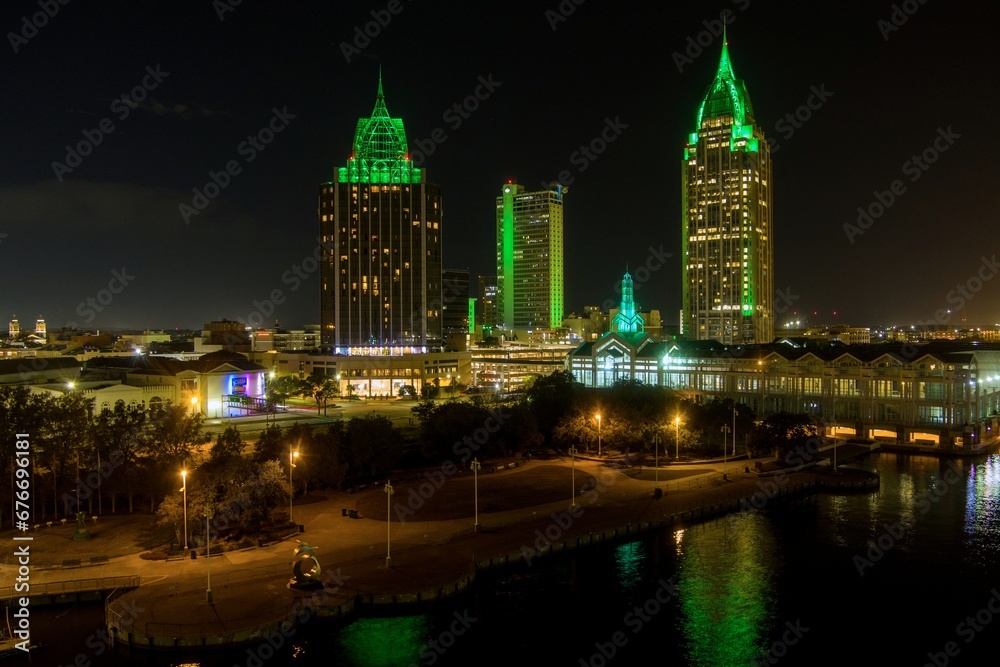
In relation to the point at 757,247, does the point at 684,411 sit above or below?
below

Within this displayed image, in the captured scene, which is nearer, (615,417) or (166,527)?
(166,527)

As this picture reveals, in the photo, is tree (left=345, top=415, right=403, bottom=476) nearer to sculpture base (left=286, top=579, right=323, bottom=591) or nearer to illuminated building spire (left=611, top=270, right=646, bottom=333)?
sculpture base (left=286, top=579, right=323, bottom=591)

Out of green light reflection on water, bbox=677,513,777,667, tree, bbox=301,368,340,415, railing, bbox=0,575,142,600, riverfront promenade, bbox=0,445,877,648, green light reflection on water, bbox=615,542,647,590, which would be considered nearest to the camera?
riverfront promenade, bbox=0,445,877,648

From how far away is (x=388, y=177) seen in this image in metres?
116

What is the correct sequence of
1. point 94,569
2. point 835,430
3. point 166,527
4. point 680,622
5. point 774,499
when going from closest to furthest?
point 680,622 < point 94,569 < point 166,527 < point 774,499 < point 835,430

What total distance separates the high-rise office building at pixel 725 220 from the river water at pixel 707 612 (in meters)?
95.8

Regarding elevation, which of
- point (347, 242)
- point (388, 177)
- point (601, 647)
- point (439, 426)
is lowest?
point (601, 647)

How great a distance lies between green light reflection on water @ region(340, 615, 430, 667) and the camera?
25.7 m

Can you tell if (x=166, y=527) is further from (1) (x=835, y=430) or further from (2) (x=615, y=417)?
(1) (x=835, y=430)

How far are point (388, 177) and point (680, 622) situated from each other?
317 feet

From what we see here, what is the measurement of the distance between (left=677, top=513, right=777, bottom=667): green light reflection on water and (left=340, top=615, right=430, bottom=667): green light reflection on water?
9624 millimetres

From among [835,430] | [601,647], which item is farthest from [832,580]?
[835,430]

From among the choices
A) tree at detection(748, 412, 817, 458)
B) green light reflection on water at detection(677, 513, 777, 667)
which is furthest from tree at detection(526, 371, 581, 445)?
green light reflection on water at detection(677, 513, 777, 667)

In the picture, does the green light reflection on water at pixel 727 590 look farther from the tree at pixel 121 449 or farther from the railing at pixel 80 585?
the tree at pixel 121 449
